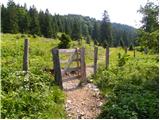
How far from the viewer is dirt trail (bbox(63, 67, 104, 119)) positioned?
10.2 m

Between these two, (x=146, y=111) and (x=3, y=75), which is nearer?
(x=146, y=111)

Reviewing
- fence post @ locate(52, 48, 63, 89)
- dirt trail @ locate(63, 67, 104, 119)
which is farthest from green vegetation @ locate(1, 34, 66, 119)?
dirt trail @ locate(63, 67, 104, 119)

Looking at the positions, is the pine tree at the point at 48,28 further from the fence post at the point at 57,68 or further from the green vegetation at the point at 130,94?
the fence post at the point at 57,68

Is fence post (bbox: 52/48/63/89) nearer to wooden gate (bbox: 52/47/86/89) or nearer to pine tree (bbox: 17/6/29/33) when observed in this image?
wooden gate (bbox: 52/47/86/89)

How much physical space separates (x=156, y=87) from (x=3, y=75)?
5021 millimetres

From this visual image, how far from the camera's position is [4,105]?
9.08 meters

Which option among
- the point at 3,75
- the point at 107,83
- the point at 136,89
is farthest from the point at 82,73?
the point at 3,75

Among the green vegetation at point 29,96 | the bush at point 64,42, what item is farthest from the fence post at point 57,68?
the bush at point 64,42

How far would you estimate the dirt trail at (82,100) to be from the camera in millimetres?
10156

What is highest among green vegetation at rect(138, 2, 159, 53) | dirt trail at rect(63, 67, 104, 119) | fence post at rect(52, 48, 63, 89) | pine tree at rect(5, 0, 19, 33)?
pine tree at rect(5, 0, 19, 33)

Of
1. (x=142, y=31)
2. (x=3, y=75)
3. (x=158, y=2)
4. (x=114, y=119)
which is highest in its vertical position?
(x=158, y=2)

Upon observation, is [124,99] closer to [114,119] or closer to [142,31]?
[114,119]

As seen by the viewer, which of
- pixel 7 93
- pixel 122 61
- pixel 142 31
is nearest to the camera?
pixel 7 93

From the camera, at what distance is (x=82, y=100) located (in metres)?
11.7
